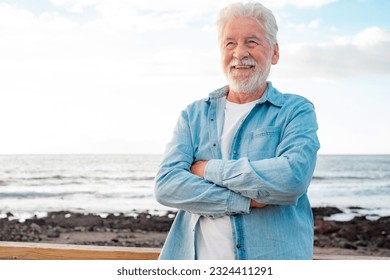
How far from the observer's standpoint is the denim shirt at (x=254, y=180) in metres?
1.48

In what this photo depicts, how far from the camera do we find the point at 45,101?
17219 mm

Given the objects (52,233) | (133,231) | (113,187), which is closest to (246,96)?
(133,231)

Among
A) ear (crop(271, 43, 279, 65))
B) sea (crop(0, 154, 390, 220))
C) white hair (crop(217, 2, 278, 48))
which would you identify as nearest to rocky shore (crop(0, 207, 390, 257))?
sea (crop(0, 154, 390, 220))

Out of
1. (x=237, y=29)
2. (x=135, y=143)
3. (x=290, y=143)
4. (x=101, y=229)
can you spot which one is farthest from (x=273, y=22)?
(x=135, y=143)

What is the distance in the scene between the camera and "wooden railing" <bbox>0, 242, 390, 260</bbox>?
6.23ft

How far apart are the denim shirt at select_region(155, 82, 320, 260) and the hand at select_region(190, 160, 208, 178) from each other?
2 cm

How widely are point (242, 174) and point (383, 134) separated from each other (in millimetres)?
11132

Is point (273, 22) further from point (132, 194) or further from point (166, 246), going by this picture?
point (132, 194)

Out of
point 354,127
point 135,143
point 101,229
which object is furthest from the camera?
point 135,143

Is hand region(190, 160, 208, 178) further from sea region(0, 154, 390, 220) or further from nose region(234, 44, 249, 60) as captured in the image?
sea region(0, 154, 390, 220)

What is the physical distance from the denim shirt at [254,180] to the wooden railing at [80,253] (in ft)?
0.92

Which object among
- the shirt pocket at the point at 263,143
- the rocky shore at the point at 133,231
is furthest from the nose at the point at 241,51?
the rocky shore at the point at 133,231
